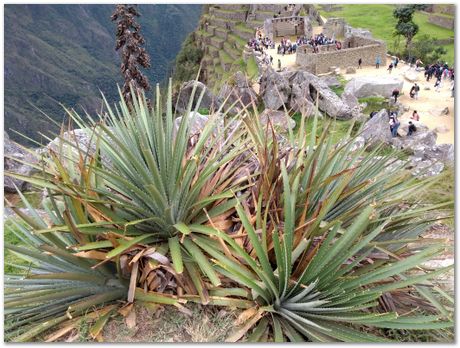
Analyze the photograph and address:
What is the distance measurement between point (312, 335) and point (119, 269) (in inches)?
48.2

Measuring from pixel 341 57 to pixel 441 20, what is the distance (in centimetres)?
2410

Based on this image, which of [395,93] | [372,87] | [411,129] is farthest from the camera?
[372,87]

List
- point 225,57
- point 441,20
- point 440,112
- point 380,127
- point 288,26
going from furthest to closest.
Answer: point 225,57
point 441,20
point 288,26
point 440,112
point 380,127

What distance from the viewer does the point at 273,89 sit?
1850cm

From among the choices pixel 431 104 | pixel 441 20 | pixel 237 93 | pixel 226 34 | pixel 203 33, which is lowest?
pixel 203 33

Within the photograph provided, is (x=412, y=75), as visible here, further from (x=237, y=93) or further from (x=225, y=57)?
(x=225, y=57)

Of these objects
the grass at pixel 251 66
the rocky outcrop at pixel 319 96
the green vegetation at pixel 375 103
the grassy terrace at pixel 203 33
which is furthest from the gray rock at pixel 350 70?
the grassy terrace at pixel 203 33

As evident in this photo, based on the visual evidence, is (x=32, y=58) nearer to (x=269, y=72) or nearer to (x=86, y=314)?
(x=269, y=72)

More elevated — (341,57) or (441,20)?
(341,57)

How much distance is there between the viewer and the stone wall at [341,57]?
93.5 ft

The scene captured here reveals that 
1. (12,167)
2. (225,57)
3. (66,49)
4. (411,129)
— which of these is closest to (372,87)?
(411,129)

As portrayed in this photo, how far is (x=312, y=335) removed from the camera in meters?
2.34

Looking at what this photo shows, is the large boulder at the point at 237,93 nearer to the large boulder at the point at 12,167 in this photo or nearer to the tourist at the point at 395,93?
the large boulder at the point at 12,167

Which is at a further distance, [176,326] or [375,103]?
[375,103]
